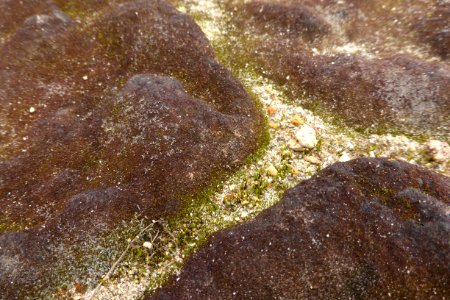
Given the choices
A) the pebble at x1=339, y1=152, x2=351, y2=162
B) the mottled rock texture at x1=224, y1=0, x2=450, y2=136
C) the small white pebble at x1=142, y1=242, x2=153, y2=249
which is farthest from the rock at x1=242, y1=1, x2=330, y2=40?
the small white pebble at x1=142, y1=242, x2=153, y2=249

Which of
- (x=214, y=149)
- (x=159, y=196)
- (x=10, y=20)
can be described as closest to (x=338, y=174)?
(x=214, y=149)

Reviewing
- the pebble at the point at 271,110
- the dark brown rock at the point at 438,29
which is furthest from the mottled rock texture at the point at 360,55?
the pebble at the point at 271,110

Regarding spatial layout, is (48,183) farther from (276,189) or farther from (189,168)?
(276,189)

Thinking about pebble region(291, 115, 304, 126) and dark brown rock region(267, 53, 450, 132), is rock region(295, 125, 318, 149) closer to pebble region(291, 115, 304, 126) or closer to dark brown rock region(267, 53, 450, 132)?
pebble region(291, 115, 304, 126)

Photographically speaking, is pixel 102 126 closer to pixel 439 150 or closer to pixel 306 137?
pixel 306 137

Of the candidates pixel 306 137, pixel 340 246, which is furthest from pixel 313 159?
pixel 340 246

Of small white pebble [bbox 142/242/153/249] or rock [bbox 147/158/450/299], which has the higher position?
rock [bbox 147/158/450/299]
